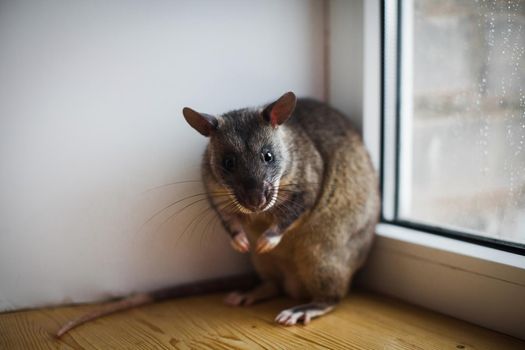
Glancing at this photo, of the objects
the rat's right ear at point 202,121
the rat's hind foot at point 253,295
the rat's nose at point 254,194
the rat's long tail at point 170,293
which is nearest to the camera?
the rat's nose at point 254,194

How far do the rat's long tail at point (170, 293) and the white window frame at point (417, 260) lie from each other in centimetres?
60

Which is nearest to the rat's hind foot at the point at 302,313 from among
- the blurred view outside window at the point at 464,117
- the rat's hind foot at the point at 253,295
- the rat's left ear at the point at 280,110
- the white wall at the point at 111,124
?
the rat's hind foot at the point at 253,295

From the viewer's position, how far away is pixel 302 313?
196 cm

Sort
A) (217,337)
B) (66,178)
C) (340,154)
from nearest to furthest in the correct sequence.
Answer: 1. (217,337)
2. (66,178)
3. (340,154)

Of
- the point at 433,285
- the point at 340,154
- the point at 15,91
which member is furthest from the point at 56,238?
the point at 433,285

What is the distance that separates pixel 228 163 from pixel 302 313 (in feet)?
2.26

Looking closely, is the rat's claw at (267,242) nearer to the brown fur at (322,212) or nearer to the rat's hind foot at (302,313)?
the brown fur at (322,212)

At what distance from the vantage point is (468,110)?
6.57 ft

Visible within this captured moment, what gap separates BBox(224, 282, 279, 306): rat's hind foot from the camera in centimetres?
216

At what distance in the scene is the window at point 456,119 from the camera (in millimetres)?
1832

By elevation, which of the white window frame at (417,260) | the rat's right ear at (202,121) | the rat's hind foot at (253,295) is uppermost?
the rat's right ear at (202,121)

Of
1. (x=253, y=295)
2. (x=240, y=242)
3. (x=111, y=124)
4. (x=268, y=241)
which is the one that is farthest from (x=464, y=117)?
(x=111, y=124)

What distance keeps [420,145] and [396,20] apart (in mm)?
585

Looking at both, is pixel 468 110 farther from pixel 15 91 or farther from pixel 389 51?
pixel 15 91
